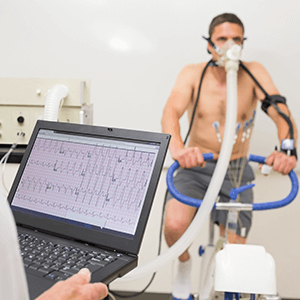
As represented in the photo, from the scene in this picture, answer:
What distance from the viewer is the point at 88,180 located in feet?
2.15

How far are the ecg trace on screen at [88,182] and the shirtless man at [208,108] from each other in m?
0.89

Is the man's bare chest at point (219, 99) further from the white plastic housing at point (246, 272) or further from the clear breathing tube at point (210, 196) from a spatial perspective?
the white plastic housing at point (246, 272)

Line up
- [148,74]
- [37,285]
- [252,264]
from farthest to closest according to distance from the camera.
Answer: [148,74], [252,264], [37,285]

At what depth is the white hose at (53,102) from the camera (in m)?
0.99

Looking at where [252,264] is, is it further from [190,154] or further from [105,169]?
[190,154]

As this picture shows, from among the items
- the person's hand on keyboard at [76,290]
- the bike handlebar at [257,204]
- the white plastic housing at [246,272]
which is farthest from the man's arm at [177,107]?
the person's hand on keyboard at [76,290]

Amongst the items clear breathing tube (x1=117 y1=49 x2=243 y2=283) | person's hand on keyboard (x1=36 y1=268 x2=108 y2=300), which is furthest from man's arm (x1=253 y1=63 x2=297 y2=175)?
person's hand on keyboard (x1=36 y1=268 x2=108 y2=300)

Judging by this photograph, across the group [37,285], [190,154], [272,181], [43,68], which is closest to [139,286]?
[272,181]

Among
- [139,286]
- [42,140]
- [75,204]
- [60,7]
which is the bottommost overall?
[139,286]

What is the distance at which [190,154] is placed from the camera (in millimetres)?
1340

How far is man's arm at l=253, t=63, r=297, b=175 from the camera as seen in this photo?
1319mm

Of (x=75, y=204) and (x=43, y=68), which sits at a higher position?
(x=43, y=68)

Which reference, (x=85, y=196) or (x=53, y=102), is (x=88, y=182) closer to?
(x=85, y=196)

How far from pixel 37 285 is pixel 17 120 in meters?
0.75
